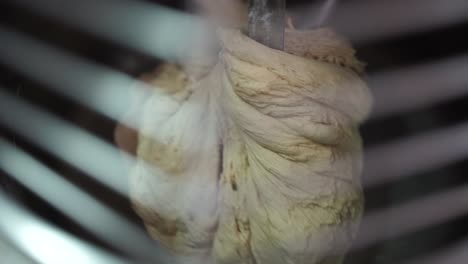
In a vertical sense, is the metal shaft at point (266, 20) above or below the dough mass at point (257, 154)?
above

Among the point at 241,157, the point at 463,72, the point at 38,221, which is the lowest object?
the point at 38,221

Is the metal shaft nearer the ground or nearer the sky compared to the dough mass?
nearer the sky

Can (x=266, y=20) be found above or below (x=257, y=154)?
above

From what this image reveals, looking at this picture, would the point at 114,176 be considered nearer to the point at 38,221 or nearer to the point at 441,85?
the point at 38,221

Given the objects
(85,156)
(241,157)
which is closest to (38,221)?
(85,156)
